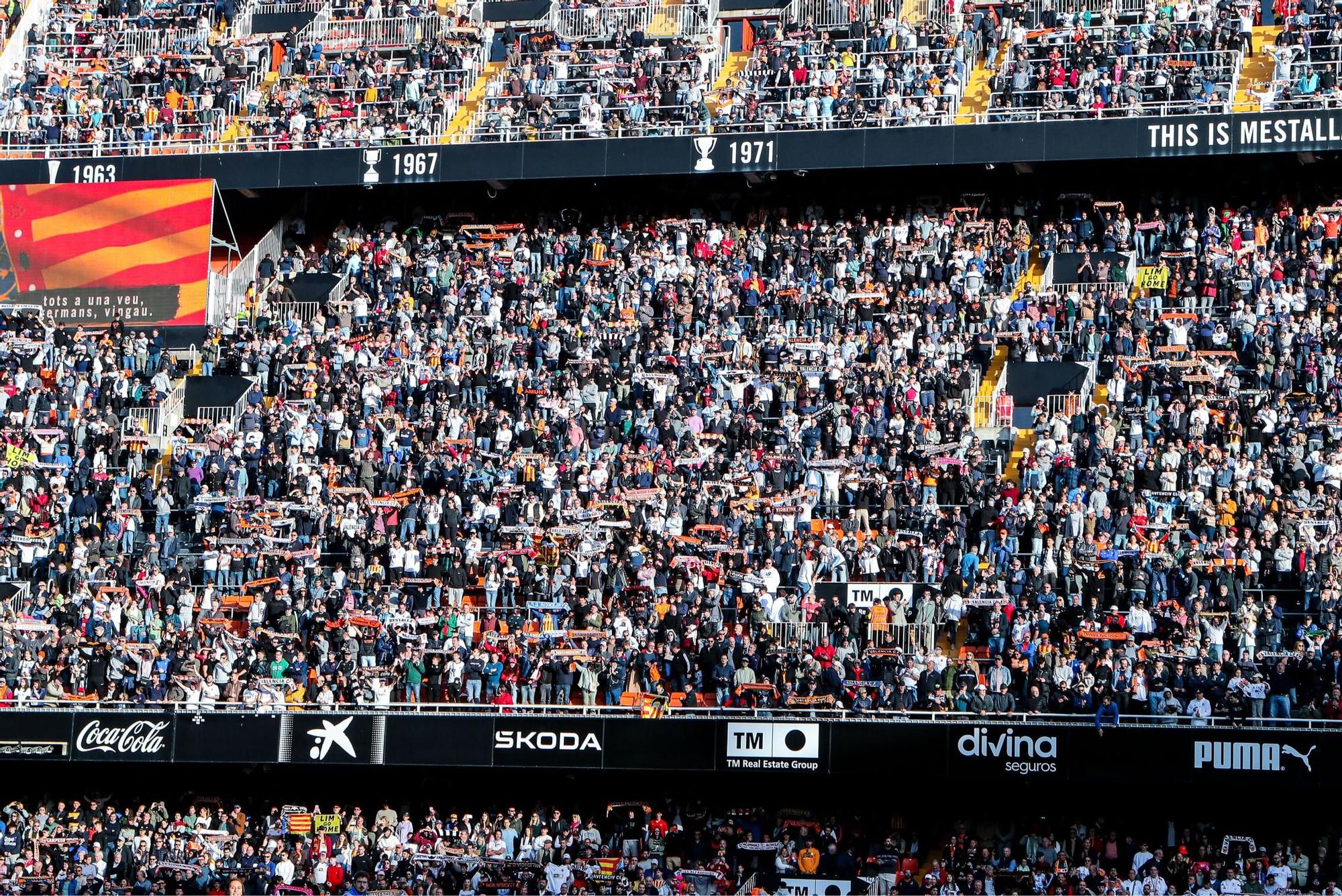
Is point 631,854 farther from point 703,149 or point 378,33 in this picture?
point 378,33

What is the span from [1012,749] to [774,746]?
2.73 m

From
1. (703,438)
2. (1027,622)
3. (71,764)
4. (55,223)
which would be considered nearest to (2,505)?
(71,764)

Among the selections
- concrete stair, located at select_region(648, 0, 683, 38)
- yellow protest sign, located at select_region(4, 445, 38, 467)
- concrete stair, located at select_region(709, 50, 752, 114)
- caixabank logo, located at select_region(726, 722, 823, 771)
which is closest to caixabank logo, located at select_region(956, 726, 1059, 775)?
caixabank logo, located at select_region(726, 722, 823, 771)

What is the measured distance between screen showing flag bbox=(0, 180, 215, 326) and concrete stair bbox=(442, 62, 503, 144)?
3.89 meters

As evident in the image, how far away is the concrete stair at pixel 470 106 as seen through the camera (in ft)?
126

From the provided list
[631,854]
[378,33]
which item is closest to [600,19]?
[378,33]

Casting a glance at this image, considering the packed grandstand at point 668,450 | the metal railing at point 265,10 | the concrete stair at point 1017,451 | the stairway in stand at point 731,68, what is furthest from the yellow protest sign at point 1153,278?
the metal railing at point 265,10

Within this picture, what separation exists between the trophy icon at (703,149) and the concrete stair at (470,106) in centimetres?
398

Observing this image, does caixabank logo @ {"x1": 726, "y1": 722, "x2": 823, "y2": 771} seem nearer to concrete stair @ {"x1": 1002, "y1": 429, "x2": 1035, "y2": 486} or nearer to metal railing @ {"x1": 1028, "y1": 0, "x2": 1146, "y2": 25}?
concrete stair @ {"x1": 1002, "y1": 429, "x2": 1035, "y2": 486}

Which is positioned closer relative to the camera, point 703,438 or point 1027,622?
point 1027,622

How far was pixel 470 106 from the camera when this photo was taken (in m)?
39.4

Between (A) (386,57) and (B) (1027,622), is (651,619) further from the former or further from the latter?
(A) (386,57)

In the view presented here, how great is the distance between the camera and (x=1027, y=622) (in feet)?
93.3

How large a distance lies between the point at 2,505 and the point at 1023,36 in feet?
55.0
